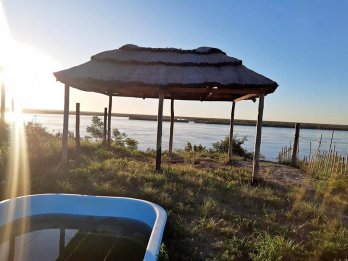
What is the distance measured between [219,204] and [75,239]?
2.89 meters

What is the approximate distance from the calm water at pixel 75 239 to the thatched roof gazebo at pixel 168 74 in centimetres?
348

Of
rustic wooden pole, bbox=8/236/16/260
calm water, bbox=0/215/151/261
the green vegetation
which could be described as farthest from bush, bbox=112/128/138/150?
rustic wooden pole, bbox=8/236/16/260

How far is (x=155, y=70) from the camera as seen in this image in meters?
8.99

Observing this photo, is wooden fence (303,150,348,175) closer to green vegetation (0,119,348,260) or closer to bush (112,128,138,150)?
green vegetation (0,119,348,260)

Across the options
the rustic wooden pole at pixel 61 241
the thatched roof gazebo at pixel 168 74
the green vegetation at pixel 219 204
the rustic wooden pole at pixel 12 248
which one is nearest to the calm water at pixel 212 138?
the green vegetation at pixel 219 204

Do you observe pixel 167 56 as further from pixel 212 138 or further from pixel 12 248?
pixel 212 138

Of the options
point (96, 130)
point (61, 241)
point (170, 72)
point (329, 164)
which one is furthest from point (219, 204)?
point (96, 130)

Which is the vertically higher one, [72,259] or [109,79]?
[109,79]

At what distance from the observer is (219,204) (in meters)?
6.42

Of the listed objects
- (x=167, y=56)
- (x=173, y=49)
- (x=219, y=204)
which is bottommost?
(x=219, y=204)

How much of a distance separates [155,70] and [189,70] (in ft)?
3.21

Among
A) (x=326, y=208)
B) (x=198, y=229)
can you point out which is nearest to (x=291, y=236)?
(x=198, y=229)

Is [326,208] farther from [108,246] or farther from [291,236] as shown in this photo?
[108,246]

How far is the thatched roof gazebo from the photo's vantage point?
8188mm
